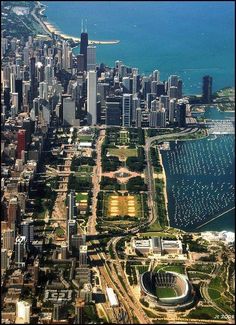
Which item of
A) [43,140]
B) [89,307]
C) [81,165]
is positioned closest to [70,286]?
[89,307]

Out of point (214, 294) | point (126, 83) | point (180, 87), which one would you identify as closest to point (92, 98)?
point (126, 83)

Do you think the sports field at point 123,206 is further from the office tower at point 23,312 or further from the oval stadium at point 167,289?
the office tower at point 23,312

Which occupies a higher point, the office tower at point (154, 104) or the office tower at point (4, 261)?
the office tower at point (154, 104)

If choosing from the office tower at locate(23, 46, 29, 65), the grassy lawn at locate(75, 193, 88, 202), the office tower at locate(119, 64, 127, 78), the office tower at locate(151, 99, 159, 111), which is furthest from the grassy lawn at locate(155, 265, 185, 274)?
the office tower at locate(23, 46, 29, 65)

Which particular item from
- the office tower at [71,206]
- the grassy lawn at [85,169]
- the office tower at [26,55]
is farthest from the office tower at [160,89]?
the office tower at [71,206]

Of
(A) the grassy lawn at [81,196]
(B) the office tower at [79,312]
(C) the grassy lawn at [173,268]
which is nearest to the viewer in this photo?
(B) the office tower at [79,312]
